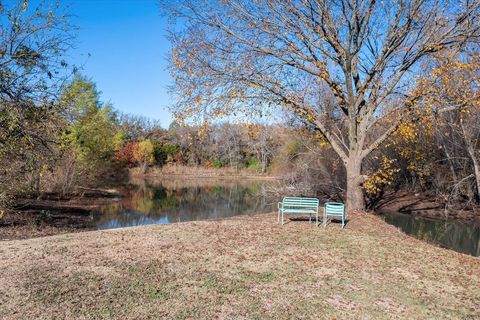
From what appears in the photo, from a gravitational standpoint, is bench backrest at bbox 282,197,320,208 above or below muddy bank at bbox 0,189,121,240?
above

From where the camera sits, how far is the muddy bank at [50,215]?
14949 millimetres

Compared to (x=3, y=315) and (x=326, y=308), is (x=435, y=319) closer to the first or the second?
(x=326, y=308)

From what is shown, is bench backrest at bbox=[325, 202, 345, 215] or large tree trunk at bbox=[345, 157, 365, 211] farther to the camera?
large tree trunk at bbox=[345, 157, 365, 211]

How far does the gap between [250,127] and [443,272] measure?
740 cm

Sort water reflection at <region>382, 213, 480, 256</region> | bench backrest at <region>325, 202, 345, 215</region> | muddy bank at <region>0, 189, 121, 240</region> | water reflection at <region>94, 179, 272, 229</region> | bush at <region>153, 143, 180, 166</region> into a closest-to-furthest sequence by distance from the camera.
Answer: bench backrest at <region>325, 202, 345, 215</region>
muddy bank at <region>0, 189, 121, 240</region>
water reflection at <region>382, 213, 480, 256</region>
water reflection at <region>94, 179, 272, 229</region>
bush at <region>153, 143, 180, 166</region>

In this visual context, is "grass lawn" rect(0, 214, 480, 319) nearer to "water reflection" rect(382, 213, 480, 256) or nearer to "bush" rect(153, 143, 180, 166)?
"water reflection" rect(382, 213, 480, 256)

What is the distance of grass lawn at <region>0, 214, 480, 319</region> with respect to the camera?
6414 mm

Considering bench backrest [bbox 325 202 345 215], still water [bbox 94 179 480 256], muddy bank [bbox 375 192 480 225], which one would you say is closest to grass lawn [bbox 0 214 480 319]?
bench backrest [bbox 325 202 345 215]

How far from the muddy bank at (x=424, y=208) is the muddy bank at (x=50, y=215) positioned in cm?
1782

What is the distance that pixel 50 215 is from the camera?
789 inches

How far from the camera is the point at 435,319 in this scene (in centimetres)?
640

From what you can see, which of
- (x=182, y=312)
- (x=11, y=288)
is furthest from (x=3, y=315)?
(x=182, y=312)

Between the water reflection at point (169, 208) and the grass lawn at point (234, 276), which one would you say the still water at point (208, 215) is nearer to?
the water reflection at point (169, 208)

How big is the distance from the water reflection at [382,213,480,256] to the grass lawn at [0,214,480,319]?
8.15m
